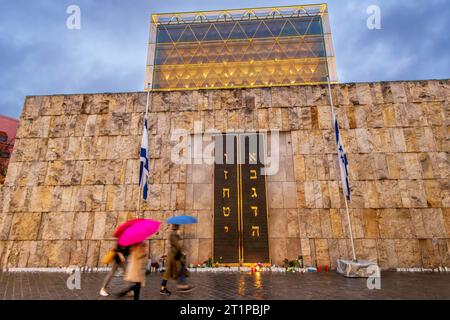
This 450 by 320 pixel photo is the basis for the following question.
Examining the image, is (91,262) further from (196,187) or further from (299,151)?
(299,151)

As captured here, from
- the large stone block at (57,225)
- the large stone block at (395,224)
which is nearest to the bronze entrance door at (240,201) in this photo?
the large stone block at (395,224)

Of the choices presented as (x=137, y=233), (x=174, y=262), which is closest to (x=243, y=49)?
(x=174, y=262)

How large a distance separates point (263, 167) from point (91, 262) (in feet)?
31.3

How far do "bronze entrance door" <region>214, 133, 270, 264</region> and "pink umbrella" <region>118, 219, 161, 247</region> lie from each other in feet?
23.3

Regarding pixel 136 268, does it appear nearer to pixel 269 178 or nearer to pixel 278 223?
pixel 278 223

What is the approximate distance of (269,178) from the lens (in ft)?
43.4

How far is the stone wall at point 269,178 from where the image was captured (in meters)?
12.1

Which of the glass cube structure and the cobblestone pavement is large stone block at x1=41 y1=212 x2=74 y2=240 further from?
the glass cube structure

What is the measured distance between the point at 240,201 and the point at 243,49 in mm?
18539

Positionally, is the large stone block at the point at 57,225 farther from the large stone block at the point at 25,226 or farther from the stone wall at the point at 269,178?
the large stone block at the point at 25,226

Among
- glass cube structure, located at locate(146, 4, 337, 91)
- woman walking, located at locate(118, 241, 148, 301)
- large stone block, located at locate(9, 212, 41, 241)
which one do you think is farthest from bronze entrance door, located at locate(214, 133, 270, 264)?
glass cube structure, located at locate(146, 4, 337, 91)

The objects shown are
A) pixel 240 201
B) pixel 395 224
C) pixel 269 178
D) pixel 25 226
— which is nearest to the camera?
pixel 395 224

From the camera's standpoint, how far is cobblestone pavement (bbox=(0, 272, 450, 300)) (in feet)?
21.0

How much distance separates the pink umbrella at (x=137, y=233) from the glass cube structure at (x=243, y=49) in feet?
66.9
